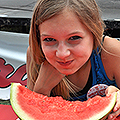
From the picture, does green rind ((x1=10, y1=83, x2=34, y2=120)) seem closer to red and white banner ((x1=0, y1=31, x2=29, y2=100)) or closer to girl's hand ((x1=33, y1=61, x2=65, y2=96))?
girl's hand ((x1=33, y1=61, x2=65, y2=96))

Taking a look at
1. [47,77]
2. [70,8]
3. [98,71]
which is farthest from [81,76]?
[70,8]

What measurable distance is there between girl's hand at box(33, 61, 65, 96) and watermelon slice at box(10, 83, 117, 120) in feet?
0.71

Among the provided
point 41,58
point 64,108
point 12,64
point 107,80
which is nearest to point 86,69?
point 107,80

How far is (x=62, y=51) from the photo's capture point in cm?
91

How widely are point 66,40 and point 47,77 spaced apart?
0.46 m

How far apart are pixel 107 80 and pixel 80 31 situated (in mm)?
620

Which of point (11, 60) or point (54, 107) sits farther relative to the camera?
point (11, 60)

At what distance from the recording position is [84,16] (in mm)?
989

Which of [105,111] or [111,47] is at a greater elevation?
[111,47]

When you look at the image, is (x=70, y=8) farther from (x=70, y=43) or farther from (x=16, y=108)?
(x=16, y=108)

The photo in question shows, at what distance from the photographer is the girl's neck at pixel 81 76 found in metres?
1.42

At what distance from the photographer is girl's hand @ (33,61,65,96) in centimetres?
132

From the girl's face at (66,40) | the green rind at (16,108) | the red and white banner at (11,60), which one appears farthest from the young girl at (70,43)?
the red and white banner at (11,60)

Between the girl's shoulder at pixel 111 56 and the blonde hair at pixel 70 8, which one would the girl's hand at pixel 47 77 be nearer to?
the blonde hair at pixel 70 8
